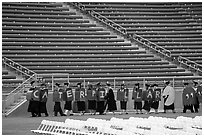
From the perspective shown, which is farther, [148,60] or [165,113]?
[148,60]

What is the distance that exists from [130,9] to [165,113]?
34.7 feet

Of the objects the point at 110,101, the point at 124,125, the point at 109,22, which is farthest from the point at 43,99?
the point at 109,22

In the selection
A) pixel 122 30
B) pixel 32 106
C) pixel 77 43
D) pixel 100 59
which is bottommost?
pixel 32 106

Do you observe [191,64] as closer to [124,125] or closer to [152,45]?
[152,45]

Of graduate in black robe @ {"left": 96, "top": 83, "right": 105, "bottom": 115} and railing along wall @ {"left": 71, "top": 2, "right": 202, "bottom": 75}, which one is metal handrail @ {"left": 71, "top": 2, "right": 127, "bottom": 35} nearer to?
railing along wall @ {"left": 71, "top": 2, "right": 202, "bottom": 75}

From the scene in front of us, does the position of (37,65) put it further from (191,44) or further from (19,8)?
(191,44)

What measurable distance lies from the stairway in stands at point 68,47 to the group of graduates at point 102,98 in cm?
520

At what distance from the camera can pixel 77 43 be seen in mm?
29500

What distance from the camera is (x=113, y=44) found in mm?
29969

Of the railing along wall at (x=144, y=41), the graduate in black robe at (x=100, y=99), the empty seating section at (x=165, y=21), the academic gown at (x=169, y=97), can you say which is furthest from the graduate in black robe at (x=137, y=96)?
the empty seating section at (x=165, y=21)

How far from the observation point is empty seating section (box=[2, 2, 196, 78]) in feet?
92.8

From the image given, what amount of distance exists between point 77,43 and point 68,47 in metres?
0.51

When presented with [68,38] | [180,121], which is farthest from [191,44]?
[180,121]

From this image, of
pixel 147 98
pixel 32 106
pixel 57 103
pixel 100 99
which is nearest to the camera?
pixel 32 106
